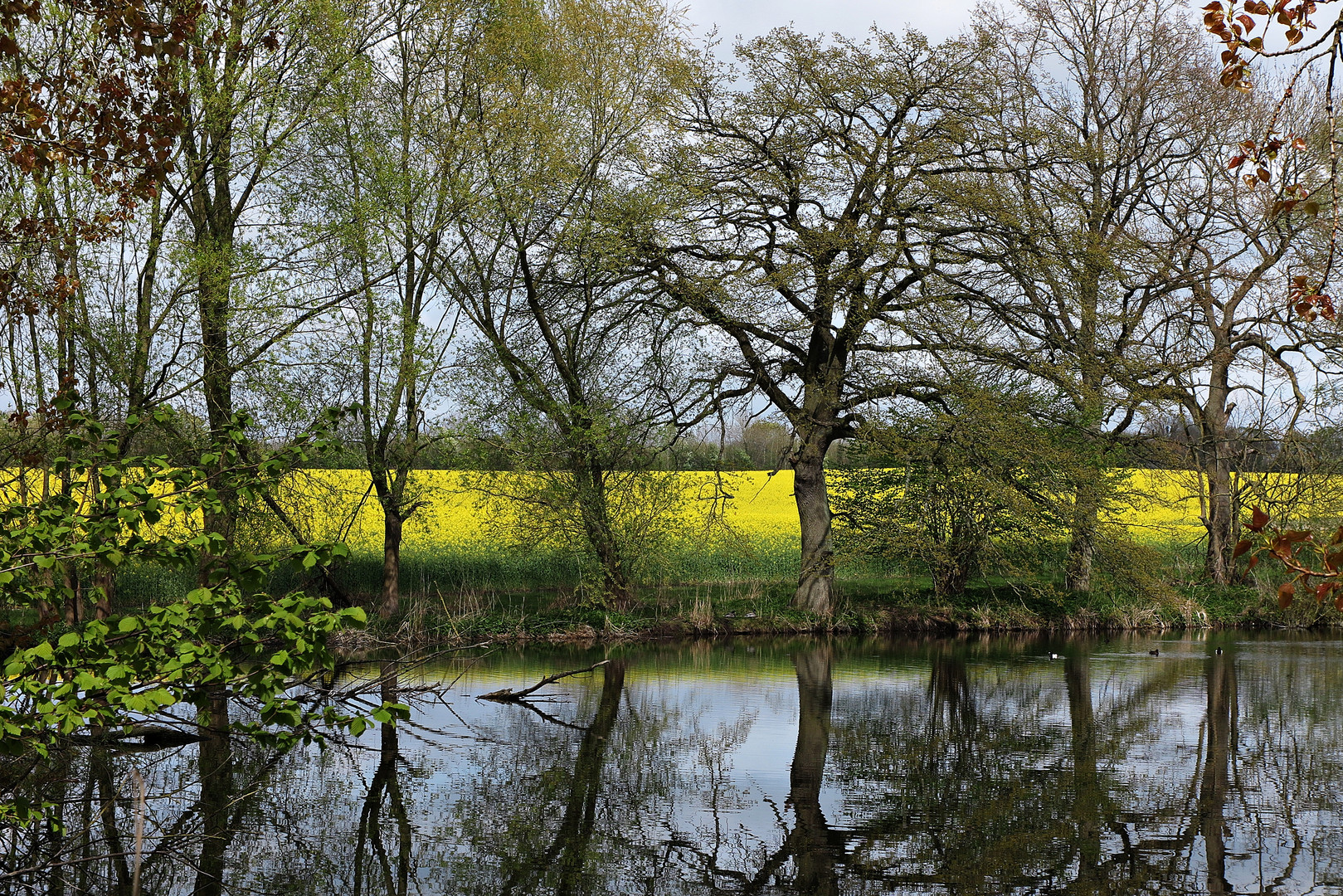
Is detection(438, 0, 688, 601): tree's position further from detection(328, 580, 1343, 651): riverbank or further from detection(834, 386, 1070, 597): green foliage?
detection(834, 386, 1070, 597): green foliage

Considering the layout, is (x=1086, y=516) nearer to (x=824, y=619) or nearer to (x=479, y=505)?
(x=824, y=619)

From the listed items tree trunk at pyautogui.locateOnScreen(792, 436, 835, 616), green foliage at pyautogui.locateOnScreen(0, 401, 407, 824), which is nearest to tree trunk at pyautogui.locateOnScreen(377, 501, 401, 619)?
tree trunk at pyautogui.locateOnScreen(792, 436, 835, 616)

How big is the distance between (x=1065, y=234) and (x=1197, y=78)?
29.4 ft

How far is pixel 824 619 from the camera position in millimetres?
22359

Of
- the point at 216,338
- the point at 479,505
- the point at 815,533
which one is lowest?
the point at 815,533

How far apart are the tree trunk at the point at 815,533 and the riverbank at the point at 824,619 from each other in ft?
1.26

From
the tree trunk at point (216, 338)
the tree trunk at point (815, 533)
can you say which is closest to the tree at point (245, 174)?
the tree trunk at point (216, 338)

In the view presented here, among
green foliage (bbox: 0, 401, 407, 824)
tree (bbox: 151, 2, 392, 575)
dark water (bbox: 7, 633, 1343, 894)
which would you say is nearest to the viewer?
green foliage (bbox: 0, 401, 407, 824)

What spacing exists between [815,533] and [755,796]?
13.2 meters

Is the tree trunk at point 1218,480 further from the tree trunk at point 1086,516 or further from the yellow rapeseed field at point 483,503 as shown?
the tree trunk at point 1086,516

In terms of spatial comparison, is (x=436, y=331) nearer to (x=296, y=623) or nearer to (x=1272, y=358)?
(x=296, y=623)

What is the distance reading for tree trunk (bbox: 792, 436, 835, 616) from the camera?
22.6 m

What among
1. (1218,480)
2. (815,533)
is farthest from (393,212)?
(1218,480)

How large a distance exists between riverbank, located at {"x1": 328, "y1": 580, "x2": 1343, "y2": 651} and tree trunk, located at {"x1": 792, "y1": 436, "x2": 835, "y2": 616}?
385 millimetres
